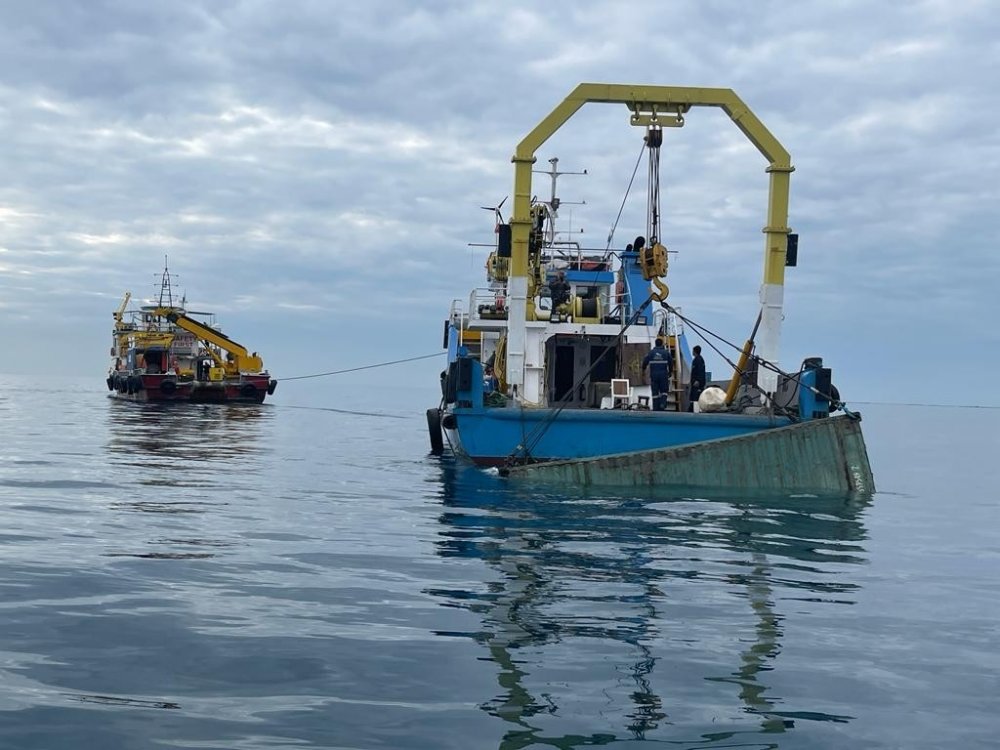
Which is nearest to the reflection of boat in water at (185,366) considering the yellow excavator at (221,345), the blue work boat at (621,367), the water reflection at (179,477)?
the yellow excavator at (221,345)

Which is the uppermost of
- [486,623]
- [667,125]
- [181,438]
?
[667,125]

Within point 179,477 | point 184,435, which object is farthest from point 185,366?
point 179,477

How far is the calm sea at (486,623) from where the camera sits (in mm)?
5125

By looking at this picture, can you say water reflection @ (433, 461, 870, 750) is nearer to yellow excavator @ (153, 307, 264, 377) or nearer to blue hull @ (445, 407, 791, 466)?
blue hull @ (445, 407, 791, 466)

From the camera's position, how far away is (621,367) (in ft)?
70.2

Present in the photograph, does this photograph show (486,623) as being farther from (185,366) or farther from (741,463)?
(185,366)

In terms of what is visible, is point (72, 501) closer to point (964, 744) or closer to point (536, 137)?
point (536, 137)

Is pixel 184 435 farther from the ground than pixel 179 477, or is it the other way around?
pixel 184 435

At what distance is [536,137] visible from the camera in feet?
59.5

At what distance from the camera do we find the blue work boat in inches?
671

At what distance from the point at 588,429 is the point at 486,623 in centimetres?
1022

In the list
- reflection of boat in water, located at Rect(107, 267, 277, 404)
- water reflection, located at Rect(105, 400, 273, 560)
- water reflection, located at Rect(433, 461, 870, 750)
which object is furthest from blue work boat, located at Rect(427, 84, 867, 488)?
reflection of boat in water, located at Rect(107, 267, 277, 404)

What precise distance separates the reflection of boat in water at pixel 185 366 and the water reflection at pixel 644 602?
4366 cm

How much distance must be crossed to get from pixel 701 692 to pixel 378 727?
1.84 metres
